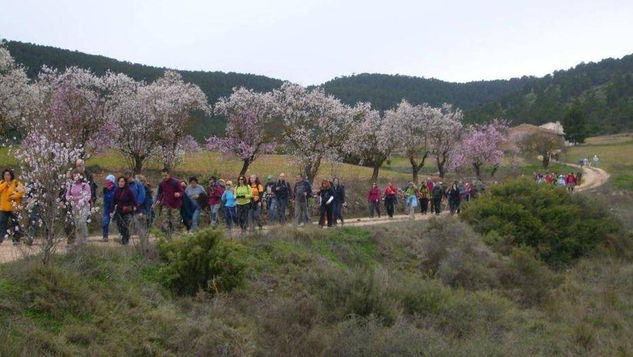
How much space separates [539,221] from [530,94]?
434 feet

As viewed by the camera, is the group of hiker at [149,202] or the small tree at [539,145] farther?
the small tree at [539,145]

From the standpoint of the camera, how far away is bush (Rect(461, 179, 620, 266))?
21.6 metres

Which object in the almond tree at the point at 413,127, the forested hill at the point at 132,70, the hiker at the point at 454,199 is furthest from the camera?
the forested hill at the point at 132,70

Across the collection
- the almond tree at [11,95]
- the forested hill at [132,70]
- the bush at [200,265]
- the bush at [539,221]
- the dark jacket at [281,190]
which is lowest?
the bush at [539,221]

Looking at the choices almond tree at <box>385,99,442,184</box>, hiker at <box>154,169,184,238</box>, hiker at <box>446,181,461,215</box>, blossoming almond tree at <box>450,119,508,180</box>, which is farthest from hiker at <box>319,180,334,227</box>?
blossoming almond tree at <box>450,119,508,180</box>

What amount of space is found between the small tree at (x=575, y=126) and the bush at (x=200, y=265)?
8478cm

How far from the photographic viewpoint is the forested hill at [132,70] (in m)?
63.3

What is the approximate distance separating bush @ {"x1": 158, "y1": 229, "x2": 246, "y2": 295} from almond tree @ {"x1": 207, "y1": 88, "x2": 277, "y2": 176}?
78.8ft

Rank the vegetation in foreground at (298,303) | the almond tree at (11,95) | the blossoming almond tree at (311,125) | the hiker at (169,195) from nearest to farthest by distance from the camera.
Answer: the vegetation in foreground at (298,303)
the hiker at (169,195)
the almond tree at (11,95)
the blossoming almond tree at (311,125)

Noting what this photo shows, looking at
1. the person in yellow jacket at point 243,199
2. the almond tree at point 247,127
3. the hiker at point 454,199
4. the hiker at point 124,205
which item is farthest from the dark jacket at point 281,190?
the almond tree at point 247,127

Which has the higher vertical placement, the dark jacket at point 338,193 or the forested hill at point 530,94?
the forested hill at point 530,94

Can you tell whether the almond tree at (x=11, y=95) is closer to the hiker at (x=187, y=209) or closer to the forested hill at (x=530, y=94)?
the hiker at (x=187, y=209)

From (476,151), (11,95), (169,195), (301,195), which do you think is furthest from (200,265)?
(476,151)

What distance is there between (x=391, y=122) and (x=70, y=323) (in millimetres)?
41612
